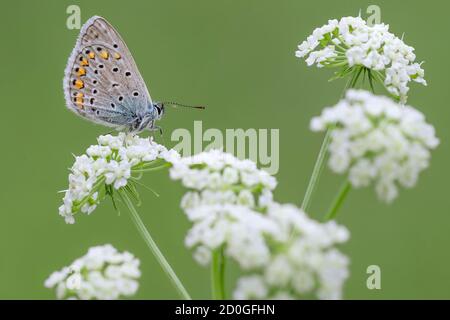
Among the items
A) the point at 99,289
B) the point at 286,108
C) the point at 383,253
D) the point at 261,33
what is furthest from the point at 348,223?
the point at 99,289

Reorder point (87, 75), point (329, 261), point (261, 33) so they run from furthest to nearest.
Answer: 1. point (261, 33)
2. point (87, 75)
3. point (329, 261)

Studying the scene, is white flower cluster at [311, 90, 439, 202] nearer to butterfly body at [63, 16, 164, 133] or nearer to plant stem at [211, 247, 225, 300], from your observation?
plant stem at [211, 247, 225, 300]

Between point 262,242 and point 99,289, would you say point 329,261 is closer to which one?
point 262,242

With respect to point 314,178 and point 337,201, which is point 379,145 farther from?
point 314,178

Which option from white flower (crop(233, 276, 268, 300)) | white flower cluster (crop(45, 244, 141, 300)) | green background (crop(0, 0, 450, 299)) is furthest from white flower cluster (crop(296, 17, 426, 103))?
green background (crop(0, 0, 450, 299))

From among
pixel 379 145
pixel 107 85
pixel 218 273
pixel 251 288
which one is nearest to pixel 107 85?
pixel 107 85

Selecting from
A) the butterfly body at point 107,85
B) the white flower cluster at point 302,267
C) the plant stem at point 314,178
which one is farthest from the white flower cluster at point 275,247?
the butterfly body at point 107,85

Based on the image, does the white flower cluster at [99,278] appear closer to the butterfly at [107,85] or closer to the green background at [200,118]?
the butterfly at [107,85]
